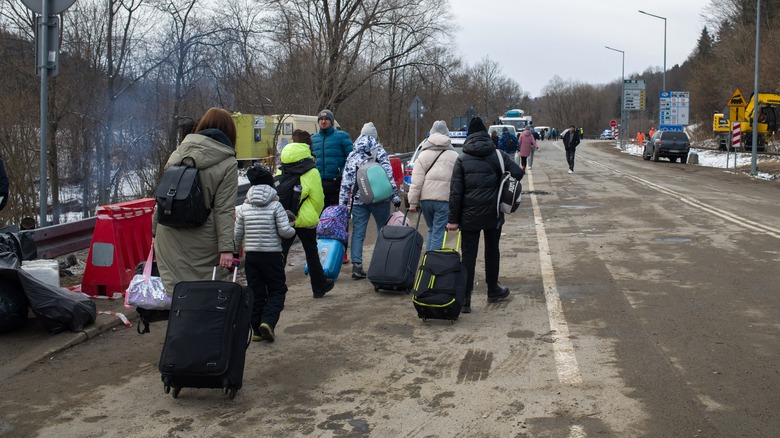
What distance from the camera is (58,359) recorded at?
6.22 m

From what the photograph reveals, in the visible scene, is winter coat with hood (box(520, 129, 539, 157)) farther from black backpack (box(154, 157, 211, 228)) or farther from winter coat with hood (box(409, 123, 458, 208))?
black backpack (box(154, 157, 211, 228))

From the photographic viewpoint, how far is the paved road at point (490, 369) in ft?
15.4

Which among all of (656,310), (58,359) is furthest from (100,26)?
(656,310)

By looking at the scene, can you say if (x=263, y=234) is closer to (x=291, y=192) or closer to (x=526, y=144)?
(x=291, y=192)

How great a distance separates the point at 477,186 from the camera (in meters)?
7.52

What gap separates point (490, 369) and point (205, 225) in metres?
2.24

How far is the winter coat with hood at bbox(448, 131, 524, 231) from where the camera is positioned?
749 cm

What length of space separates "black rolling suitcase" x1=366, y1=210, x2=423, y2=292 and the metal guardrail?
181 centimetres

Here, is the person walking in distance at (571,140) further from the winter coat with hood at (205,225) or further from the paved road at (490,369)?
the winter coat with hood at (205,225)

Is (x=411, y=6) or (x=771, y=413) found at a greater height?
(x=411, y=6)

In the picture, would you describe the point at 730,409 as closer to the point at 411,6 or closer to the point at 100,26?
the point at 100,26

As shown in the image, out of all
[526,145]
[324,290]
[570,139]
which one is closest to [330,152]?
[324,290]

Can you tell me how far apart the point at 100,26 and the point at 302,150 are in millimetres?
12669

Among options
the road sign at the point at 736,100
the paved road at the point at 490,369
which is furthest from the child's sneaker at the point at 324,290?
the road sign at the point at 736,100
